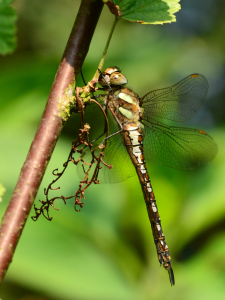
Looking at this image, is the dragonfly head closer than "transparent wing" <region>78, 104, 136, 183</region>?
Yes

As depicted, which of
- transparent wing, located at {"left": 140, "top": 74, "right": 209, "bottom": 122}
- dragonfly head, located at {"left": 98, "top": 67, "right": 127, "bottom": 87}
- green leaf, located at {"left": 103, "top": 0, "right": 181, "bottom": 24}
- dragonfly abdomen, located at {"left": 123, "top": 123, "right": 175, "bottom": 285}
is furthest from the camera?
transparent wing, located at {"left": 140, "top": 74, "right": 209, "bottom": 122}

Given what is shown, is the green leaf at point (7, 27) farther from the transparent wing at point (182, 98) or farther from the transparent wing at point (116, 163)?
the transparent wing at point (182, 98)

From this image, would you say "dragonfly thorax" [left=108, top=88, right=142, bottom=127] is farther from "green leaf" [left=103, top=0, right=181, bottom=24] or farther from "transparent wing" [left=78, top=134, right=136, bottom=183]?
"green leaf" [left=103, top=0, right=181, bottom=24]

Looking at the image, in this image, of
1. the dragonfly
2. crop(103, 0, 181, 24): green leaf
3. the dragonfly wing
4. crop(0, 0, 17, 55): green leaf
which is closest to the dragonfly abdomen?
the dragonfly

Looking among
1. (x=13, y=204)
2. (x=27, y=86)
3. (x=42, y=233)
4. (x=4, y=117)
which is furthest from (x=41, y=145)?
(x=27, y=86)

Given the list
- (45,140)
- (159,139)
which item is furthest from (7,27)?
(159,139)

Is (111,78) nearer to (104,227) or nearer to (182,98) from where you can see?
(182,98)

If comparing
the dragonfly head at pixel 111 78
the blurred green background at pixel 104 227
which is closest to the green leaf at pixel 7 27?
the dragonfly head at pixel 111 78
